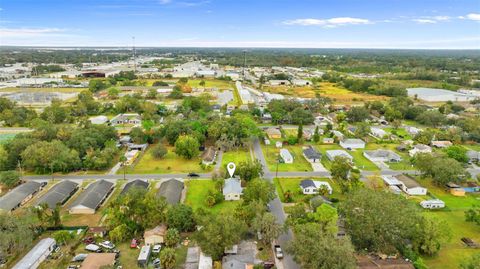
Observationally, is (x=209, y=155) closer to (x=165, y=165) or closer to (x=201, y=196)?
(x=165, y=165)

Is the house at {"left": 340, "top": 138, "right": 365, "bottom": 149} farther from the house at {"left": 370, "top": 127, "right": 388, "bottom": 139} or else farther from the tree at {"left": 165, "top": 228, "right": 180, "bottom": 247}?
the tree at {"left": 165, "top": 228, "right": 180, "bottom": 247}

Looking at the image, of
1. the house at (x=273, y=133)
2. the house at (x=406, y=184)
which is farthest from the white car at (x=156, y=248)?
the house at (x=273, y=133)

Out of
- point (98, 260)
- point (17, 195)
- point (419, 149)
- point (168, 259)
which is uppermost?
point (419, 149)

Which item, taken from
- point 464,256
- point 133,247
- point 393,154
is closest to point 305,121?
point 393,154

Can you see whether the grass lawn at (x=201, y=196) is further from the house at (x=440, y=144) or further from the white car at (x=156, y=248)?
the house at (x=440, y=144)

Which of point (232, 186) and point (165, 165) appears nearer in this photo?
point (232, 186)

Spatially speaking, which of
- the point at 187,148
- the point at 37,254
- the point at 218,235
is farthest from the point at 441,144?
the point at 37,254

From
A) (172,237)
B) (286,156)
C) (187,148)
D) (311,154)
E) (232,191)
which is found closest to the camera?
(172,237)

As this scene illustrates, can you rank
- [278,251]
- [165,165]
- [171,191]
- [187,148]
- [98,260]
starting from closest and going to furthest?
[98,260] < [278,251] < [171,191] < [165,165] < [187,148]
